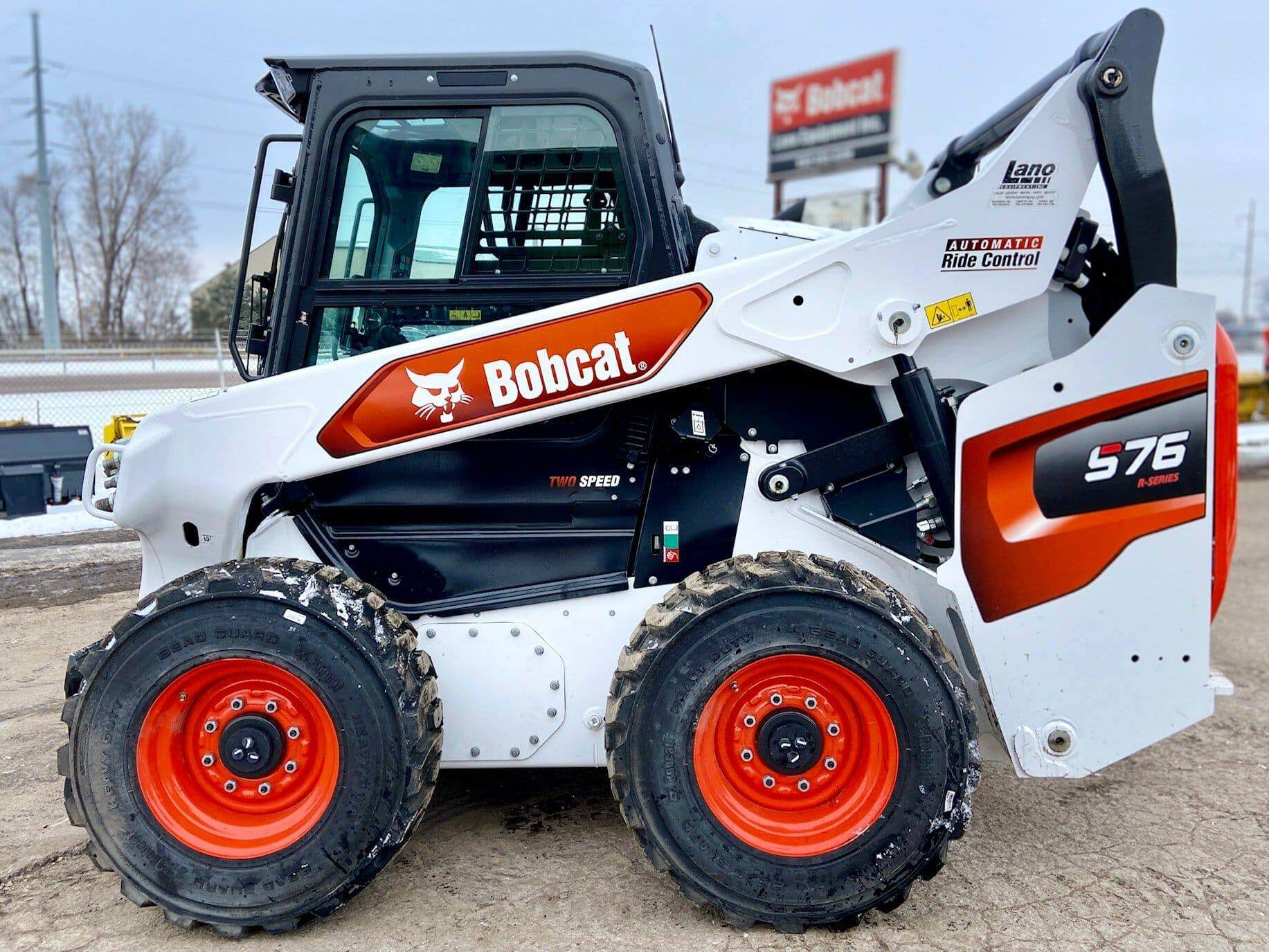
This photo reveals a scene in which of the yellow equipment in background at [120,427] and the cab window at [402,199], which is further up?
the cab window at [402,199]

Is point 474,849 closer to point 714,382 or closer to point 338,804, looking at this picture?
point 338,804

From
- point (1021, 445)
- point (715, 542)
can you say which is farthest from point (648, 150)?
point (1021, 445)

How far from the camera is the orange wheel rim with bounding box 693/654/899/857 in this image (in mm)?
2941

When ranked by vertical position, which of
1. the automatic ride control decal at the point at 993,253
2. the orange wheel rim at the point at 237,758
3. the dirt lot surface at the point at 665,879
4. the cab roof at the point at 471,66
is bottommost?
the dirt lot surface at the point at 665,879

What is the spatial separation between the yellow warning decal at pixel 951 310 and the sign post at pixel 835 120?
31276 mm

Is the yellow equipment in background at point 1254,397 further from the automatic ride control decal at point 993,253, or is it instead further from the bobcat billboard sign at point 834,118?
the bobcat billboard sign at point 834,118

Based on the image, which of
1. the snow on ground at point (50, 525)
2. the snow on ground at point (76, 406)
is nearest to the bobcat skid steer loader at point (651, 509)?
the snow on ground at point (50, 525)

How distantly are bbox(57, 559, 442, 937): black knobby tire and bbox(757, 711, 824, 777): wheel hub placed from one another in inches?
41.2

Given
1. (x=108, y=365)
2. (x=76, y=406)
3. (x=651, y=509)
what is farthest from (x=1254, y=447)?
(x=108, y=365)

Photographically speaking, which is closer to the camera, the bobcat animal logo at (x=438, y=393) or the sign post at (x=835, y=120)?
the bobcat animal logo at (x=438, y=393)

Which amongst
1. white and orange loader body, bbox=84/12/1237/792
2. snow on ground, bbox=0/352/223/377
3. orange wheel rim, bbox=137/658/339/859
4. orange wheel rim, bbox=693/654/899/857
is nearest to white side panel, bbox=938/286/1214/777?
white and orange loader body, bbox=84/12/1237/792

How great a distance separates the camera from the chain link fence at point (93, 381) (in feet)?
42.8

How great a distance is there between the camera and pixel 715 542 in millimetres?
3344

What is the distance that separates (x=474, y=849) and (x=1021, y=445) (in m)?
2.27
